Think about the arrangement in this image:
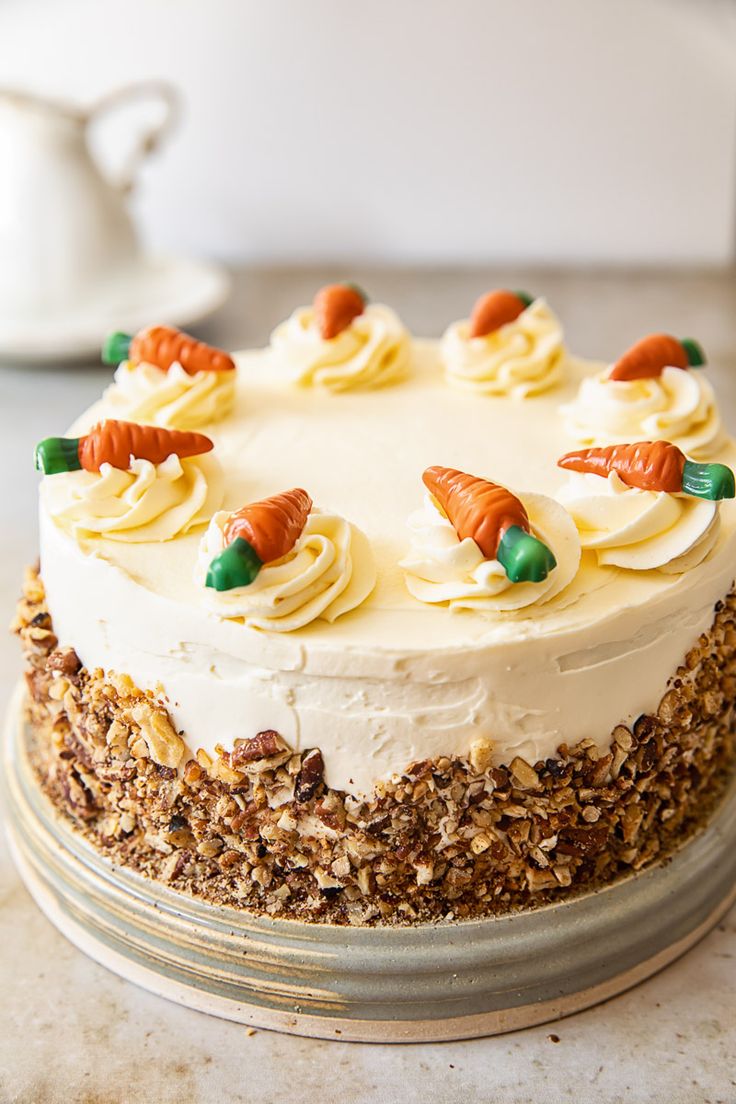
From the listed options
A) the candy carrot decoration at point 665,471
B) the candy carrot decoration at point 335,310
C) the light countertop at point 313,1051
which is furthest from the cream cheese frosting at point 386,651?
the candy carrot decoration at point 335,310

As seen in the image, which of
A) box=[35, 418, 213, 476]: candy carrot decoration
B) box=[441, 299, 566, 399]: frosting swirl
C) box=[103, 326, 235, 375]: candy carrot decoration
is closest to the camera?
box=[35, 418, 213, 476]: candy carrot decoration

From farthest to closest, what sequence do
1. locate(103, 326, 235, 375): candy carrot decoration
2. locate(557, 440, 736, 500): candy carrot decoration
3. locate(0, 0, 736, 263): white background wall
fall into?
locate(0, 0, 736, 263): white background wall, locate(103, 326, 235, 375): candy carrot decoration, locate(557, 440, 736, 500): candy carrot decoration

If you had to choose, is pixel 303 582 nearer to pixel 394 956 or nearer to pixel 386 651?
pixel 386 651

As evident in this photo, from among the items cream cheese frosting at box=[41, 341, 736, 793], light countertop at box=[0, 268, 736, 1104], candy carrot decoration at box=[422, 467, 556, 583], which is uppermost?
candy carrot decoration at box=[422, 467, 556, 583]

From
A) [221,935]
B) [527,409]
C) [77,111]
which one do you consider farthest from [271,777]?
[77,111]

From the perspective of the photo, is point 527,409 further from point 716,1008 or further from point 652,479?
point 716,1008

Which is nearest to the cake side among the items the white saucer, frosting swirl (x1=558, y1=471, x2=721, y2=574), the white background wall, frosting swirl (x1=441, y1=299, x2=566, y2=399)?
frosting swirl (x1=558, y1=471, x2=721, y2=574)

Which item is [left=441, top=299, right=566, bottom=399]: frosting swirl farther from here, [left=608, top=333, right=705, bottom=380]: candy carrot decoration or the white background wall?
the white background wall
